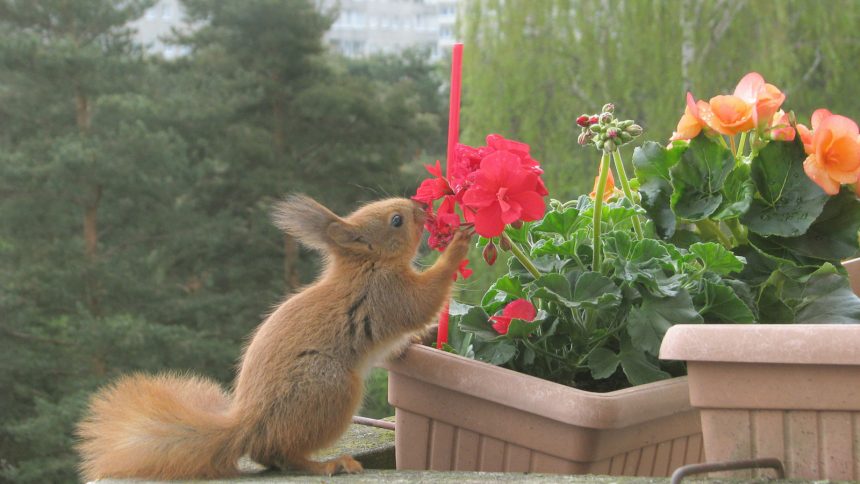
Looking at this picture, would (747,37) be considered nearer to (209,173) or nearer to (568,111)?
(568,111)

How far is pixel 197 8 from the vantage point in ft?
40.4

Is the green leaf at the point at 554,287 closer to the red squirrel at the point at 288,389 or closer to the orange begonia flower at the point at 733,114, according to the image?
the red squirrel at the point at 288,389

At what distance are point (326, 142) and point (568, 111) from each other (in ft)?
9.93

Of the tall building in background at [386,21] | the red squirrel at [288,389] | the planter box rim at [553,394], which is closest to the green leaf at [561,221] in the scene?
the red squirrel at [288,389]

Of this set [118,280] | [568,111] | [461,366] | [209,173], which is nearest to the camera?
[461,366]

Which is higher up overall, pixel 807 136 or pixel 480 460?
pixel 807 136

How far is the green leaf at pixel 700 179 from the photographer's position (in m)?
1.16

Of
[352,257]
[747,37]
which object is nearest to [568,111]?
[747,37]

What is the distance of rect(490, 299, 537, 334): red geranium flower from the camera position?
113cm

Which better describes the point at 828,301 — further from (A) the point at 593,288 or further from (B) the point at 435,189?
(B) the point at 435,189

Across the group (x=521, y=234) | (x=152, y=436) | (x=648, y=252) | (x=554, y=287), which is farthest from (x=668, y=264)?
(x=152, y=436)

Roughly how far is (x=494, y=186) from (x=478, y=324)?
0.23 meters

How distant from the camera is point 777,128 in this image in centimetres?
113

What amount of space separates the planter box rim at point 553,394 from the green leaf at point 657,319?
0.06 meters
